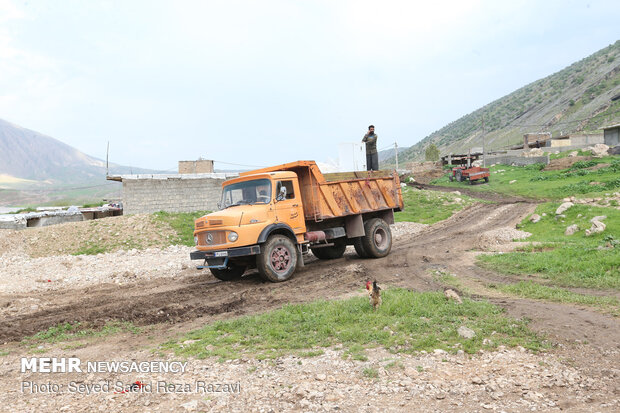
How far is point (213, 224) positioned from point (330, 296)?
346 cm

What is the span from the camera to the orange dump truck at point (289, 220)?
34.6 feet

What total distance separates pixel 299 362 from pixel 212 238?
5.81 metres

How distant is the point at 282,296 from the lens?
935cm

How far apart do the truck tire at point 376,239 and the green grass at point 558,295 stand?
490 cm

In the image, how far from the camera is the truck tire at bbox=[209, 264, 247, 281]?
11.7m

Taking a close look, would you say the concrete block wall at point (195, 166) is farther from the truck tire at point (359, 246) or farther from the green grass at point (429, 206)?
the truck tire at point (359, 246)

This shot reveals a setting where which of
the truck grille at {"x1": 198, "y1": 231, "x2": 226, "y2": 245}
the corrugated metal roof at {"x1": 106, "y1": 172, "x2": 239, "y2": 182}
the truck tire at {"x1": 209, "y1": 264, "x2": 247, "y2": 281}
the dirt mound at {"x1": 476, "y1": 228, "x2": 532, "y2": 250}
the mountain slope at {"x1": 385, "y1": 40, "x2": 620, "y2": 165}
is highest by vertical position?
the mountain slope at {"x1": 385, "y1": 40, "x2": 620, "y2": 165}

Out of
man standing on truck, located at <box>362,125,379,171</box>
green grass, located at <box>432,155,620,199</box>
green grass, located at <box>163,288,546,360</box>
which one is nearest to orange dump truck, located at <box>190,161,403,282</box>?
man standing on truck, located at <box>362,125,379,171</box>

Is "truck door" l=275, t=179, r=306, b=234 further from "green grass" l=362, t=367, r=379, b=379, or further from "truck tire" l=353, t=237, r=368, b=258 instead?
"green grass" l=362, t=367, r=379, b=379

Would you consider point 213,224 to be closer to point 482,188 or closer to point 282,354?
point 282,354

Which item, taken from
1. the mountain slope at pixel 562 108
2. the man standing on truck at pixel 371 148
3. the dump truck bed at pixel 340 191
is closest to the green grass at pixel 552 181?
the man standing on truck at pixel 371 148

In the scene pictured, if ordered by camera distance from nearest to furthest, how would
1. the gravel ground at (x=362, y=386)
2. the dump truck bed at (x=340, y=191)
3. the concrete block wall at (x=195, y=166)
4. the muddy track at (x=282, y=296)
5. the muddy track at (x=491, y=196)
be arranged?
the gravel ground at (x=362, y=386), the muddy track at (x=282, y=296), the dump truck bed at (x=340, y=191), the muddy track at (x=491, y=196), the concrete block wall at (x=195, y=166)

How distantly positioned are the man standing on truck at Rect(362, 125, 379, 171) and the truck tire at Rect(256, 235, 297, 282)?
541 centimetres

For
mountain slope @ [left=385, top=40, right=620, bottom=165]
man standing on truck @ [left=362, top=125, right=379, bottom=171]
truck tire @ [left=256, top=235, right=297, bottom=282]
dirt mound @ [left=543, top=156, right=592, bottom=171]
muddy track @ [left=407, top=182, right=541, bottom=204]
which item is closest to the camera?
truck tire @ [left=256, top=235, right=297, bottom=282]
